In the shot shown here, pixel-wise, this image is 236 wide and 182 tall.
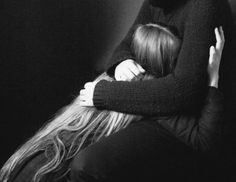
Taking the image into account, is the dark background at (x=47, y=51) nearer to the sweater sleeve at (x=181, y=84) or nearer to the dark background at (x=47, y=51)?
the dark background at (x=47, y=51)

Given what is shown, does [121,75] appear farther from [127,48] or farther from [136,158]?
[136,158]

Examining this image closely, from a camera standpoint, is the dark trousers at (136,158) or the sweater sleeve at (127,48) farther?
the sweater sleeve at (127,48)

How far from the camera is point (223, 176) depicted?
134 centimetres

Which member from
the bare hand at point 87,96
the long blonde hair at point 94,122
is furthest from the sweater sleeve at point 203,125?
the bare hand at point 87,96

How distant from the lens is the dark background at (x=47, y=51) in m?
1.47

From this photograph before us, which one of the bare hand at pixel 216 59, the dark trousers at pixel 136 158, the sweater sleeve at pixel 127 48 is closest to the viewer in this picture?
the dark trousers at pixel 136 158

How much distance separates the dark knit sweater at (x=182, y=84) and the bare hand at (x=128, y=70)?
0.31ft

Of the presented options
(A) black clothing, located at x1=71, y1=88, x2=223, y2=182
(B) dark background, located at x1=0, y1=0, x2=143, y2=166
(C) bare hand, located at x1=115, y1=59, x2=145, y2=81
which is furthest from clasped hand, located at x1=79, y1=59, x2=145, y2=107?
(B) dark background, located at x1=0, y1=0, x2=143, y2=166

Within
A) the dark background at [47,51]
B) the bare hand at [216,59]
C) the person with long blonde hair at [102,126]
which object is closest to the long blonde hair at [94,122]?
the person with long blonde hair at [102,126]

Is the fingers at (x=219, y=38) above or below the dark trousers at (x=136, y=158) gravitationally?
above

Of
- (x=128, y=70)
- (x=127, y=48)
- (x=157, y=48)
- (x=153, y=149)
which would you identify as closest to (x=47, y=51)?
(x=127, y=48)

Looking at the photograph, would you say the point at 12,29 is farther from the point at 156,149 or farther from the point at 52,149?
the point at 156,149

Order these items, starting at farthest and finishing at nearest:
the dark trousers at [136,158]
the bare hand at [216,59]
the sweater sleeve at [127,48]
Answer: the sweater sleeve at [127,48]
the bare hand at [216,59]
the dark trousers at [136,158]

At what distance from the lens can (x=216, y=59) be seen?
3.81ft
